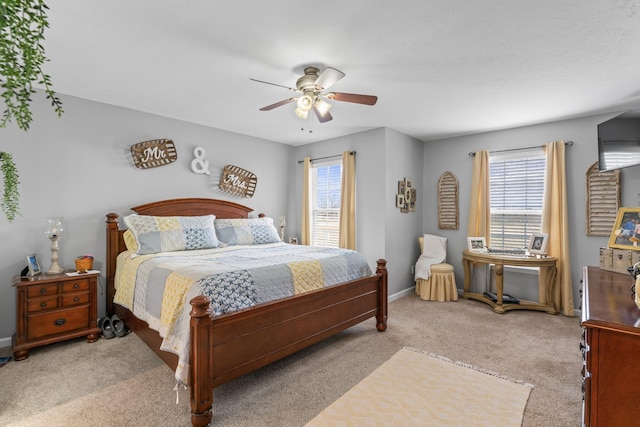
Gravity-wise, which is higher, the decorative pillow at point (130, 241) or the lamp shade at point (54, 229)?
the lamp shade at point (54, 229)

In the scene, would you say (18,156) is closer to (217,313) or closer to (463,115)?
(217,313)

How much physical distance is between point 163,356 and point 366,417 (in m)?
1.51

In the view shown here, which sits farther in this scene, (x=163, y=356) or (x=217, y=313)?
(x=163, y=356)

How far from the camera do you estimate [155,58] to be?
2.46m

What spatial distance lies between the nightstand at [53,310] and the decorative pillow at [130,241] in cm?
41

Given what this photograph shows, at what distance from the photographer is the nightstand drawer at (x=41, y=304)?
8.94 feet

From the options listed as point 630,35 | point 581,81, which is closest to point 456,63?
point 630,35

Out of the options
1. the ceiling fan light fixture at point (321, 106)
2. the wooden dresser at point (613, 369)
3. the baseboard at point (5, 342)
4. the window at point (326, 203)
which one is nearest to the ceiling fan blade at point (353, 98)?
the ceiling fan light fixture at point (321, 106)

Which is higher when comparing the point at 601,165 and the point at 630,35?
the point at 630,35

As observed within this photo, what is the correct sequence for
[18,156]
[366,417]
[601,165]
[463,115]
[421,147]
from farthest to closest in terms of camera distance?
[421,147]
[463,115]
[601,165]
[18,156]
[366,417]

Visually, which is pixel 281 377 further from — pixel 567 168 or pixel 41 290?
pixel 567 168

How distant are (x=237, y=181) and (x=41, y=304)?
2.64 metres

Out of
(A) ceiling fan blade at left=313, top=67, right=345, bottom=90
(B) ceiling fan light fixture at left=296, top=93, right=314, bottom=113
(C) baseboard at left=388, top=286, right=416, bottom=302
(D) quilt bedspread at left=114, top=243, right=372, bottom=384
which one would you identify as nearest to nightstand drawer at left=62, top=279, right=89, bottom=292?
(D) quilt bedspread at left=114, top=243, right=372, bottom=384

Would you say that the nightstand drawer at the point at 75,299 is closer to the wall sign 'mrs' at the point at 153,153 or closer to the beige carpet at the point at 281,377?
the beige carpet at the point at 281,377
